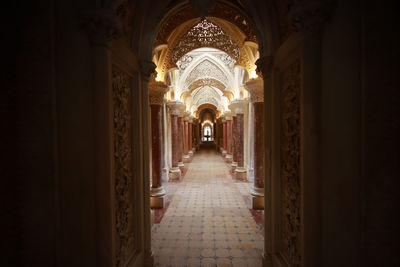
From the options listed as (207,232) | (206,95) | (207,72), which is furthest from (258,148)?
(206,95)

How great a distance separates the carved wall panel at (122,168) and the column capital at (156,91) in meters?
3.07

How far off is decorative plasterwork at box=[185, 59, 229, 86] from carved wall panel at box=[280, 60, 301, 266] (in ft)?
25.9

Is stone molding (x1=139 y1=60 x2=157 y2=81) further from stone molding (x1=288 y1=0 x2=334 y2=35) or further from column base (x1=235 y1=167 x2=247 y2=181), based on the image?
column base (x1=235 y1=167 x2=247 y2=181)

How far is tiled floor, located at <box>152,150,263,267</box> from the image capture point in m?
3.48

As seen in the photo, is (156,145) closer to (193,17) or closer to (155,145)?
(155,145)

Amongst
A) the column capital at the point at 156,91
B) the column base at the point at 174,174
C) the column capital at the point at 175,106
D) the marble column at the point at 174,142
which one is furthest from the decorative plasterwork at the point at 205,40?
the column base at the point at 174,174

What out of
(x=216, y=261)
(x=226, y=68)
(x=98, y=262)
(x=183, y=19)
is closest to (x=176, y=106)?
(x=226, y=68)

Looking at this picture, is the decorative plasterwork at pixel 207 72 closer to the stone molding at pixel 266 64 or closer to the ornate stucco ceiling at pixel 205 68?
the ornate stucco ceiling at pixel 205 68

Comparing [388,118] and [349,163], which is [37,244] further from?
[388,118]

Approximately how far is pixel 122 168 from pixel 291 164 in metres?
2.07

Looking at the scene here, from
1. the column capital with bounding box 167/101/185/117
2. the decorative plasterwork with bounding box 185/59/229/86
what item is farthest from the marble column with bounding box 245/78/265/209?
the column capital with bounding box 167/101/185/117

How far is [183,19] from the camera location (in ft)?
14.8

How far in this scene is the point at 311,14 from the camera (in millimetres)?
1782

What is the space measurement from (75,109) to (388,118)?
2.76m
